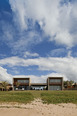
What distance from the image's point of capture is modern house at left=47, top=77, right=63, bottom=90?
8119cm

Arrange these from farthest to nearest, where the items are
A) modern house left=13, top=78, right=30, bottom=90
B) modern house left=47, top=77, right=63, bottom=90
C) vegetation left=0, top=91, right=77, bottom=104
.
Answer: 1. modern house left=13, top=78, right=30, bottom=90
2. modern house left=47, top=77, right=63, bottom=90
3. vegetation left=0, top=91, right=77, bottom=104

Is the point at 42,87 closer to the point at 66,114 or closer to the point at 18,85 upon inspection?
the point at 18,85

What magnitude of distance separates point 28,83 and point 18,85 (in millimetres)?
6857

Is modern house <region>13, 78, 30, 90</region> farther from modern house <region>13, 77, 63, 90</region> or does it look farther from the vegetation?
the vegetation

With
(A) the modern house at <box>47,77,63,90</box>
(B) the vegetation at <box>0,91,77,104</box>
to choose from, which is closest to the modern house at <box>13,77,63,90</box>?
(A) the modern house at <box>47,77,63,90</box>

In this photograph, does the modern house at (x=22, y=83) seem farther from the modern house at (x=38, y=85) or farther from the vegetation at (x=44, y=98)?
the vegetation at (x=44, y=98)

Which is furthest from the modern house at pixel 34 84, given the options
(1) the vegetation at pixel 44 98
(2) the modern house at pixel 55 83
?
(1) the vegetation at pixel 44 98

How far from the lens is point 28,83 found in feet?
275

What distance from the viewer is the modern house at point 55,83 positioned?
266ft

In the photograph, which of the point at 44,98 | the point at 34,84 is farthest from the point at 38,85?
the point at 44,98

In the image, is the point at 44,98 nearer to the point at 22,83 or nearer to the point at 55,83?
the point at 55,83

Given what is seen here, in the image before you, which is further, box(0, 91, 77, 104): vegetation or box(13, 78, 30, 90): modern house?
box(13, 78, 30, 90): modern house

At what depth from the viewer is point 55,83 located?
81.6m

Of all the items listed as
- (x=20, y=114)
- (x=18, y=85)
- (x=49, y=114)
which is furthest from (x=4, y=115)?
(x=18, y=85)
